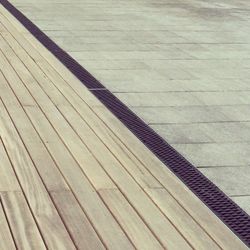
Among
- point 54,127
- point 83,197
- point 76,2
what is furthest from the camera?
point 76,2

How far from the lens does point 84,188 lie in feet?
14.8

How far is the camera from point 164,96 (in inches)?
290

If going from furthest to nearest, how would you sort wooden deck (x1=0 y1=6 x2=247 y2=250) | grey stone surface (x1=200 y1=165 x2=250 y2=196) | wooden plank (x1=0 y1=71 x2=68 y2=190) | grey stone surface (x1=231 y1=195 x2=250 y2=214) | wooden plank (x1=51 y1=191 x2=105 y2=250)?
1. grey stone surface (x1=200 y1=165 x2=250 y2=196)
2. grey stone surface (x1=231 y1=195 x2=250 y2=214)
3. wooden plank (x1=0 y1=71 x2=68 y2=190)
4. wooden deck (x1=0 y1=6 x2=247 y2=250)
5. wooden plank (x1=51 y1=191 x2=105 y2=250)

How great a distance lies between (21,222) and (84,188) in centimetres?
72

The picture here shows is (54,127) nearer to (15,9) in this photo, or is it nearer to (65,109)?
(65,109)

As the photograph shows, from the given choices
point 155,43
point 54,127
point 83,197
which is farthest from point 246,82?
point 83,197

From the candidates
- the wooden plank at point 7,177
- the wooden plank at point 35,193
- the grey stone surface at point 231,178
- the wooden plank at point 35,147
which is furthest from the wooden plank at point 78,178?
the grey stone surface at point 231,178

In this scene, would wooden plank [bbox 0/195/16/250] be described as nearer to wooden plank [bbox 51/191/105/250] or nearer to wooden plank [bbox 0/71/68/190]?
wooden plank [bbox 51/191/105/250]

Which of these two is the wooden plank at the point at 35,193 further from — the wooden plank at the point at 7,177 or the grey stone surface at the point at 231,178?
the grey stone surface at the point at 231,178

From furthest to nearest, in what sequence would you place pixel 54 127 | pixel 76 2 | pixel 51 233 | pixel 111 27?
1. pixel 76 2
2. pixel 111 27
3. pixel 54 127
4. pixel 51 233

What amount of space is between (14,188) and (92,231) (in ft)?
2.65

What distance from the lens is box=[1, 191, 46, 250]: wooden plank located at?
3.70m

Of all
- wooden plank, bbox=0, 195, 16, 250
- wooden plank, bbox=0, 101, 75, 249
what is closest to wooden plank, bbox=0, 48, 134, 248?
wooden plank, bbox=0, 101, 75, 249

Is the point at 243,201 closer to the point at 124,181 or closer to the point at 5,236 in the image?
the point at 124,181
